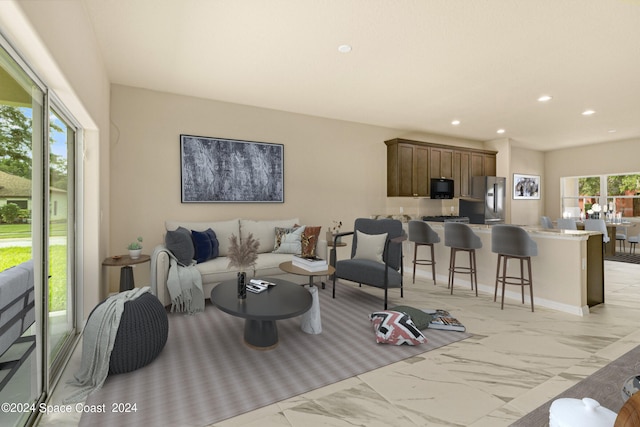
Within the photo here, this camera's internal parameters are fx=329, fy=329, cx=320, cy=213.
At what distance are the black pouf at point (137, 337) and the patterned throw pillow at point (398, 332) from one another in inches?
70.1

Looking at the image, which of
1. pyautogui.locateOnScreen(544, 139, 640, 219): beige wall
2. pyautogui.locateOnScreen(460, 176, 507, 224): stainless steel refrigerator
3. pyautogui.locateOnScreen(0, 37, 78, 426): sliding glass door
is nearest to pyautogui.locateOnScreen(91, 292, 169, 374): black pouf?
pyautogui.locateOnScreen(0, 37, 78, 426): sliding glass door

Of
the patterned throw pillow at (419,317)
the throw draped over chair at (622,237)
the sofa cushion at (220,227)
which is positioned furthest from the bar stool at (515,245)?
the throw draped over chair at (622,237)

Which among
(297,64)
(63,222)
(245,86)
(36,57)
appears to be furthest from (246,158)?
(36,57)

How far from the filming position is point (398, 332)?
280 centimetres

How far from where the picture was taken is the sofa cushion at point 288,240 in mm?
4566

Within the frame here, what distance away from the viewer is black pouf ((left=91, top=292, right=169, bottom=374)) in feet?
7.48

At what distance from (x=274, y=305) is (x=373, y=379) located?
90cm

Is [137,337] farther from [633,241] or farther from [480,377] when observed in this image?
[633,241]

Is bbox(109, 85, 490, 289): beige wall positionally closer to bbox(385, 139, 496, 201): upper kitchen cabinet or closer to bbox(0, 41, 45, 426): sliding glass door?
bbox(385, 139, 496, 201): upper kitchen cabinet

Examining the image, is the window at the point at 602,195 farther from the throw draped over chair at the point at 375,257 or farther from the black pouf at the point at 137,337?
the black pouf at the point at 137,337

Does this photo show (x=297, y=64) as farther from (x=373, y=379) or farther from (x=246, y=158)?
(x=373, y=379)

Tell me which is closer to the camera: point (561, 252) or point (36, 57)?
point (36, 57)

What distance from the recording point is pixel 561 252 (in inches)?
147

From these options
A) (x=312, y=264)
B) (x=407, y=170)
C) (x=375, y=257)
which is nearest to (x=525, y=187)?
(x=407, y=170)
